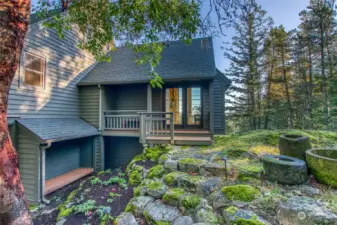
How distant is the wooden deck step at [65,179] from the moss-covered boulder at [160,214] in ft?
12.7

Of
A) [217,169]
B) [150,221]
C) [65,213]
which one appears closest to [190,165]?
[217,169]

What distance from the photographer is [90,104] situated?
723cm

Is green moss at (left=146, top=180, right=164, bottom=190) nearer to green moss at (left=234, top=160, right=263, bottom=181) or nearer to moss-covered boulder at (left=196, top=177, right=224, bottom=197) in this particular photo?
moss-covered boulder at (left=196, top=177, right=224, bottom=197)

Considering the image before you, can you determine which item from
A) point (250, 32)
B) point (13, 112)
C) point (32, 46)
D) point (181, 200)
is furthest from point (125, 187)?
point (250, 32)

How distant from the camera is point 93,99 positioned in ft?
23.6

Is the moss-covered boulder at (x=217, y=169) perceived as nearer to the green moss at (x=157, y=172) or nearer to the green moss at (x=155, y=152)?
the green moss at (x=157, y=172)

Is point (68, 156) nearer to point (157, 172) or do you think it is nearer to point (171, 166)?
point (157, 172)

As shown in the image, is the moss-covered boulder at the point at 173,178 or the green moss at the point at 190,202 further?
the moss-covered boulder at the point at 173,178

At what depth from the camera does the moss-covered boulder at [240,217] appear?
1.88 m

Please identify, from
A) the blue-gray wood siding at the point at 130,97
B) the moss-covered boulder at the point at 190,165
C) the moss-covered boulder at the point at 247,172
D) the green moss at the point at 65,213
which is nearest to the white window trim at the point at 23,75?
the blue-gray wood siding at the point at 130,97

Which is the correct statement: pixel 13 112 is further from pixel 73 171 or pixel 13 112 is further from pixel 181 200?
pixel 181 200

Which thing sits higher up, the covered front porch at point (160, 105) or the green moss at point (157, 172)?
the covered front porch at point (160, 105)

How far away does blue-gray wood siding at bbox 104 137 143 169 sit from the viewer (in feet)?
24.9

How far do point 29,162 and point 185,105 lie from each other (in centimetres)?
579
